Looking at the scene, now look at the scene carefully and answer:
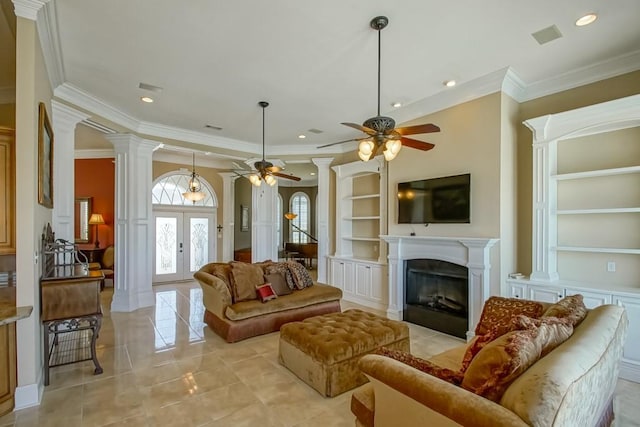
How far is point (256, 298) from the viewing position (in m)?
4.41

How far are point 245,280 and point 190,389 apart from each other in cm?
168

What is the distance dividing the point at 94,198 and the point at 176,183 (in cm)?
186

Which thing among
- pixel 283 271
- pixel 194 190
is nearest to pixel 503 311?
pixel 283 271

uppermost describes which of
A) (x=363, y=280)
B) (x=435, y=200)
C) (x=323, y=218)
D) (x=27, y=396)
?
(x=435, y=200)

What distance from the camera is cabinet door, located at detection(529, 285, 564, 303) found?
3406 mm

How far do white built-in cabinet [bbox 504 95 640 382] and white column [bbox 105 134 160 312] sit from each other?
5766mm

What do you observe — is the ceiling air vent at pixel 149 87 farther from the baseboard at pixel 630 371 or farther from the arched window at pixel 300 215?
Result: the arched window at pixel 300 215

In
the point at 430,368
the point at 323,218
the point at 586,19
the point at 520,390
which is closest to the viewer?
the point at 520,390

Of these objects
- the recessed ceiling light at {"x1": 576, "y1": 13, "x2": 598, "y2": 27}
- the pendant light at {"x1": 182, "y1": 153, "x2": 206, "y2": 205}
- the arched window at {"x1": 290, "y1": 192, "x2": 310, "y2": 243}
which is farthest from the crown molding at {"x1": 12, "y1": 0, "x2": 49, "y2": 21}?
the arched window at {"x1": 290, "y1": 192, "x2": 310, "y2": 243}

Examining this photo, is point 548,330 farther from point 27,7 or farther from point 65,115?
point 65,115

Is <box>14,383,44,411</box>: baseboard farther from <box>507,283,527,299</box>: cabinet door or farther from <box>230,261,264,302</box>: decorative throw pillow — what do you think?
<box>507,283,527,299</box>: cabinet door

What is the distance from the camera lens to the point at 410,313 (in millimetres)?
4836

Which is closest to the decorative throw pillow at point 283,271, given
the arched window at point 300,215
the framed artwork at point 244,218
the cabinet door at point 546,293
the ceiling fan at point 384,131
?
the ceiling fan at point 384,131

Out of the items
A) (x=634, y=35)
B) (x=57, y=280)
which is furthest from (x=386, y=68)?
(x=57, y=280)
